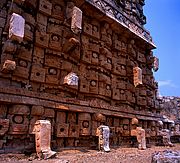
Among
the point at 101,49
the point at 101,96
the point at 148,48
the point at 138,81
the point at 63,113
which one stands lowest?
the point at 63,113

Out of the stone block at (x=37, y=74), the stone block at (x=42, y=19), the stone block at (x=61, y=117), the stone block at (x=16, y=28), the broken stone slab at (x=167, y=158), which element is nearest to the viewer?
the broken stone slab at (x=167, y=158)

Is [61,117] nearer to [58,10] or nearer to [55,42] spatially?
[55,42]

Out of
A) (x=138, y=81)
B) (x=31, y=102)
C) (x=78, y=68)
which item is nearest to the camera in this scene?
(x=31, y=102)

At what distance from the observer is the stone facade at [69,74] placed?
21.2 ft

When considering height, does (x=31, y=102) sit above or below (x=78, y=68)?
below

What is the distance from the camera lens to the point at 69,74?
778cm

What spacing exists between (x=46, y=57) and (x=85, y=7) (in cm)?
293

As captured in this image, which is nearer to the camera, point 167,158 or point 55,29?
point 167,158

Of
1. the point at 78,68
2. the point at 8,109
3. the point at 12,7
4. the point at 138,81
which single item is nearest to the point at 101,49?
the point at 78,68

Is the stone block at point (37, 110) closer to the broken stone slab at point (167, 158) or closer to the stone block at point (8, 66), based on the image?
the stone block at point (8, 66)

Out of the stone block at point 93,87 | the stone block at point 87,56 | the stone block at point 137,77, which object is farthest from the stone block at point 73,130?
the stone block at point 137,77

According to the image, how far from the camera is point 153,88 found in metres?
12.9

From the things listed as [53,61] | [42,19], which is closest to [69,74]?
[53,61]

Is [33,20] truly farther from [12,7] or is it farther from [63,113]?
[63,113]
